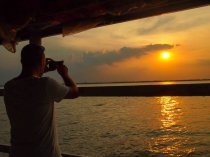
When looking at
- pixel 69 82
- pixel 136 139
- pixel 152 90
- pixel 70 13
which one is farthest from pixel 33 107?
pixel 136 139

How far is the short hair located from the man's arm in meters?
0.26

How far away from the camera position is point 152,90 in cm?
231

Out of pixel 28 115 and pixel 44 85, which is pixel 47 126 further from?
pixel 44 85

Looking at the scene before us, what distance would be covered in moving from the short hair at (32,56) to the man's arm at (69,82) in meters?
0.26

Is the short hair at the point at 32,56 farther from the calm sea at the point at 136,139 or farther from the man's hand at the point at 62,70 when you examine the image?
the calm sea at the point at 136,139

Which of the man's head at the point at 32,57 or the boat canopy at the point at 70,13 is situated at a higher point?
the boat canopy at the point at 70,13

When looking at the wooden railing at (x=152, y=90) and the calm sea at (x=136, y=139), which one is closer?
the wooden railing at (x=152, y=90)

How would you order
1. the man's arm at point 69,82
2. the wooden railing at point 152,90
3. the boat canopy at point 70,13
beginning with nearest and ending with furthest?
1. the wooden railing at point 152,90
2. the man's arm at point 69,82
3. the boat canopy at point 70,13

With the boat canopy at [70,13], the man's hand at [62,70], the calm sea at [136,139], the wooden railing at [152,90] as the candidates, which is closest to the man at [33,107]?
the man's hand at [62,70]

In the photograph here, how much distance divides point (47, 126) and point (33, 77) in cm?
38

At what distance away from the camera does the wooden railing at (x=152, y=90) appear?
2.10 meters

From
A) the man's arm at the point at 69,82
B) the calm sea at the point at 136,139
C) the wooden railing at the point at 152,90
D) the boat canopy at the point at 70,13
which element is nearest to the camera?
the wooden railing at the point at 152,90

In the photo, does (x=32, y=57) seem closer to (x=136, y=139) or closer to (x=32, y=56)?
(x=32, y=56)

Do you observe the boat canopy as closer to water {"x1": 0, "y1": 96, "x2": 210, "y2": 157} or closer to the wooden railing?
the wooden railing
